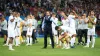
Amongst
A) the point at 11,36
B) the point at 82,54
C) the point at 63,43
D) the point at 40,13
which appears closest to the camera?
the point at 82,54

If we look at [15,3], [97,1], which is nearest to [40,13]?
[15,3]

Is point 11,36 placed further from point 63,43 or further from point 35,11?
point 35,11

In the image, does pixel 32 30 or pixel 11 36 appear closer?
pixel 11 36

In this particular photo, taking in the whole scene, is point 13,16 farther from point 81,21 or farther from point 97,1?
point 97,1

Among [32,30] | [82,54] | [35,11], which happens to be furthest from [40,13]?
[82,54]

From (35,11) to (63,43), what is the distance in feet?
67.1

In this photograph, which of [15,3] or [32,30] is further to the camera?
[15,3]

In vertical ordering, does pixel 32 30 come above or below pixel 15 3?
below

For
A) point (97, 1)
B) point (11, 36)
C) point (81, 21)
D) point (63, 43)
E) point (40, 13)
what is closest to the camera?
point (11, 36)

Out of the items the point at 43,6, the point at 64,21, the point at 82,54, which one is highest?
the point at 43,6

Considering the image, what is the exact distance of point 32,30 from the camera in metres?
27.5

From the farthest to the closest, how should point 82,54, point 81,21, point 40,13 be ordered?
1. point 40,13
2. point 81,21
3. point 82,54

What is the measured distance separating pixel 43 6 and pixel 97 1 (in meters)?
7.82

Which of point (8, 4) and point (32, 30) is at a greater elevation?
point (8, 4)
